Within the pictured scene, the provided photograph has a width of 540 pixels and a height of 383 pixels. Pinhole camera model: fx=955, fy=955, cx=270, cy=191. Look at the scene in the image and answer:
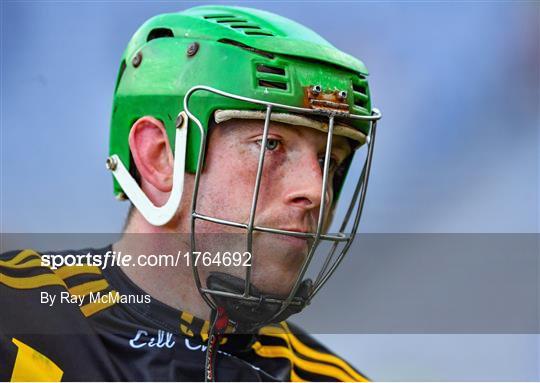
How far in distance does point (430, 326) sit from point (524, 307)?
0.73ft

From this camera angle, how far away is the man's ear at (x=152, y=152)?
184cm

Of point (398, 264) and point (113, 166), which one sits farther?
point (398, 264)

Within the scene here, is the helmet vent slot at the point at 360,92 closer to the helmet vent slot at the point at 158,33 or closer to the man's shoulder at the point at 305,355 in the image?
the helmet vent slot at the point at 158,33

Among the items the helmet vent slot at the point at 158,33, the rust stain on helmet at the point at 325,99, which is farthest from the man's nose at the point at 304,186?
the helmet vent slot at the point at 158,33

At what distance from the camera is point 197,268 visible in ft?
5.96

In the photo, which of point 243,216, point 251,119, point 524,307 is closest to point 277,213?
point 243,216

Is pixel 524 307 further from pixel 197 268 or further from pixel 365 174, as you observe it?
pixel 197 268

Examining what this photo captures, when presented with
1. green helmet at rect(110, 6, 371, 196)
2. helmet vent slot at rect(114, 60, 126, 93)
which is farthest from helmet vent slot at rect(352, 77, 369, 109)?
helmet vent slot at rect(114, 60, 126, 93)

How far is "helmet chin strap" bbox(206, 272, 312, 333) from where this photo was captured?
1794 mm

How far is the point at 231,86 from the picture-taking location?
1.76 metres

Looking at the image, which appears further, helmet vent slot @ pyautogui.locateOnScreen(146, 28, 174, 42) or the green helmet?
helmet vent slot @ pyautogui.locateOnScreen(146, 28, 174, 42)

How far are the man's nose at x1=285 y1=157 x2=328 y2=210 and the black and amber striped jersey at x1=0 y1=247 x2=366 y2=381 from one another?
0.31 meters

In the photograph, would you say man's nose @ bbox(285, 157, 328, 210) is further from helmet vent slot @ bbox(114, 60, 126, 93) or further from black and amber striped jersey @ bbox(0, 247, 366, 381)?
helmet vent slot @ bbox(114, 60, 126, 93)

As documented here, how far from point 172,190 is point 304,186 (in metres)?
0.25
